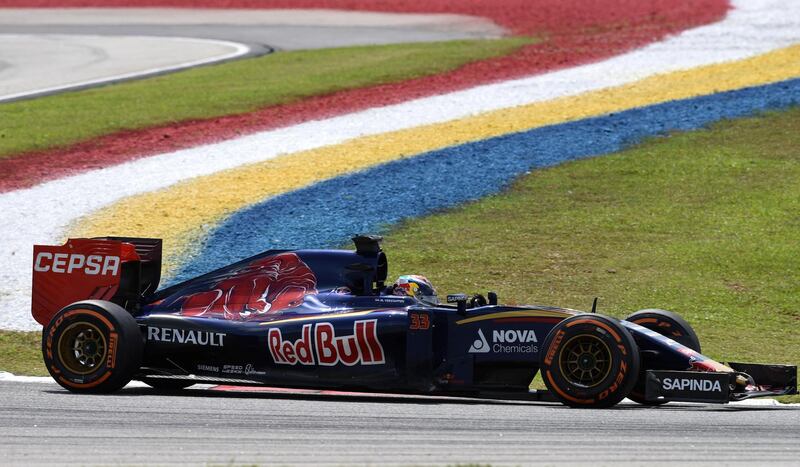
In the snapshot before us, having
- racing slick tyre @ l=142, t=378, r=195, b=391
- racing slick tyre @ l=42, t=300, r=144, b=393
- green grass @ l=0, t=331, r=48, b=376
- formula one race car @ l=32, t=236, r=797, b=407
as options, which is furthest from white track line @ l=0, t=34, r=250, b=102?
racing slick tyre @ l=42, t=300, r=144, b=393

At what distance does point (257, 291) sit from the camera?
38.2 feet

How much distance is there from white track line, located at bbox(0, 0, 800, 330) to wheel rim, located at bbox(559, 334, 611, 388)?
7043 mm

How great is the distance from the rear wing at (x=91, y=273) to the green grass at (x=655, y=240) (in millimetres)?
1380

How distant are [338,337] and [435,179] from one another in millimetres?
9672

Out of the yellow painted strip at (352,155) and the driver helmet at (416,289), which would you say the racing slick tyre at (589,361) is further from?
the yellow painted strip at (352,155)

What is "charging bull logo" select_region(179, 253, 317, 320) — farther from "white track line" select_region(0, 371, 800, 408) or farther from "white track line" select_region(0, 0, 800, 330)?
"white track line" select_region(0, 0, 800, 330)

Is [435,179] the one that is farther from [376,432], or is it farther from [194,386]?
[376,432]

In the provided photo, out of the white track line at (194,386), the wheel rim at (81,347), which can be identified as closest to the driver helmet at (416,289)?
the white track line at (194,386)

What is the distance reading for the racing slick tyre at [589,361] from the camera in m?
10.1

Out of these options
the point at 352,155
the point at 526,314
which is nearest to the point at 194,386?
the point at 526,314

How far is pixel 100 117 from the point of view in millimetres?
24906

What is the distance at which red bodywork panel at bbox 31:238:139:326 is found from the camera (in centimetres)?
1184

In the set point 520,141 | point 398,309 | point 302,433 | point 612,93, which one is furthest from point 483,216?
point 302,433

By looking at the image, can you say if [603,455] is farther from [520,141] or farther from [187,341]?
[520,141]
